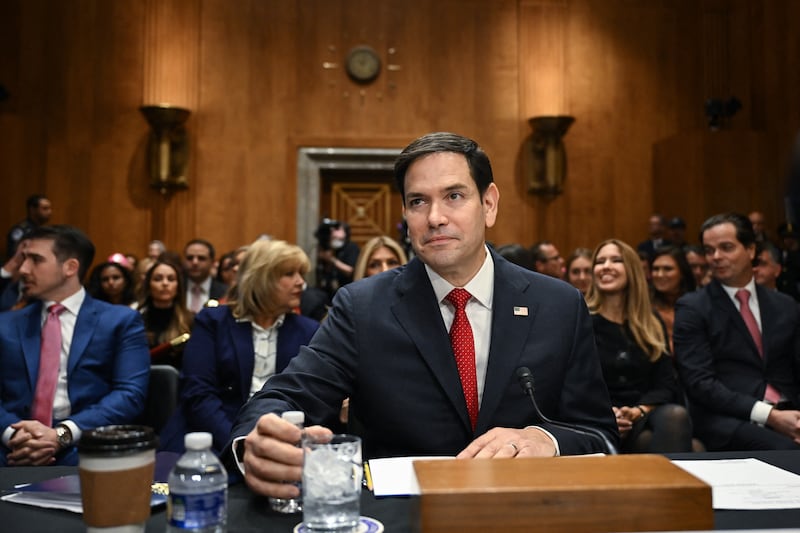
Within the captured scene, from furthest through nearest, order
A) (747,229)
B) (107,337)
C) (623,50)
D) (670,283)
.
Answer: (623,50)
(670,283)
(747,229)
(107,337)

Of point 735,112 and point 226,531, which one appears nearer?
point 226,531

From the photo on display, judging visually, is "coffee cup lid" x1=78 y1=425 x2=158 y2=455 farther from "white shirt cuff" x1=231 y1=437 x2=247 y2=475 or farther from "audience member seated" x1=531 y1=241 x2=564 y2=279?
"audience member seated" x1=531 y1=241 x2=564 y2=279

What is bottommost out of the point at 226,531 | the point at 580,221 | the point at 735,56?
the point at 226,531

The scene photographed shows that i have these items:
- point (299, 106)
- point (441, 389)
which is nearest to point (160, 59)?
point (299, 106)

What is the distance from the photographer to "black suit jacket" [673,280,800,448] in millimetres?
3580

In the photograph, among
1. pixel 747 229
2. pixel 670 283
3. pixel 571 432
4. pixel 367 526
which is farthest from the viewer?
pixel 670 283

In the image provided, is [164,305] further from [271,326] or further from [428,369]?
[428,369]

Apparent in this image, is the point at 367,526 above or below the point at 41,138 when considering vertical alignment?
below

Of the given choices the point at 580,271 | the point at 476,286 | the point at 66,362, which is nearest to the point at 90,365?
the point at 66,362

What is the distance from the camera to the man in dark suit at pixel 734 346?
348 centimetres

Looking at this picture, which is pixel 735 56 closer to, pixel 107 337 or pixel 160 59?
pixel 160 59

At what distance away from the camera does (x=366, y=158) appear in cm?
834

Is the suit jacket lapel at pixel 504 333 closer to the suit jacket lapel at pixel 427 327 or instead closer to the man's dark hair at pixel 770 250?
the suit jacket lapel at pixel 427 327

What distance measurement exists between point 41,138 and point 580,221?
586 centimetres
